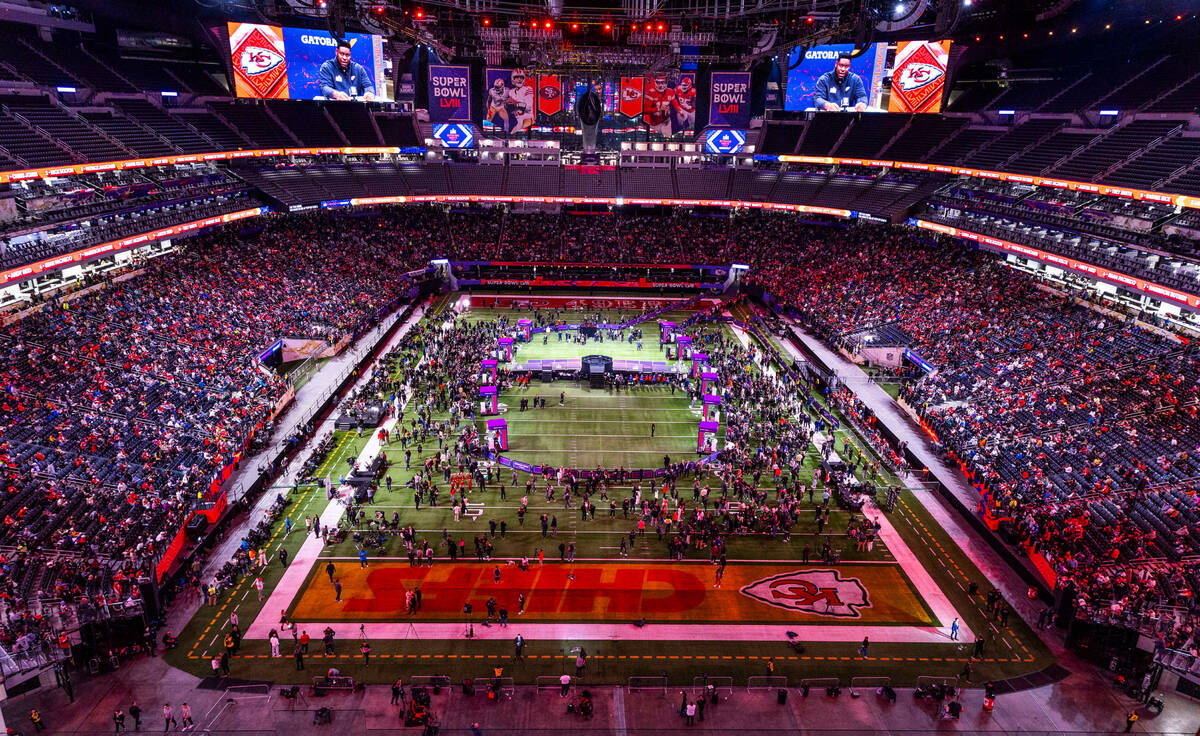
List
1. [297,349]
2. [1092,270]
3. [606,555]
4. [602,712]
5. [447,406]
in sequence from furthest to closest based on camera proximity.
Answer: [297,349] → [447,406] → [1092,270] → [606,555] → [602,712]

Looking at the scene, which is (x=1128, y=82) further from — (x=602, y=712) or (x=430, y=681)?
(x=430, y=681)

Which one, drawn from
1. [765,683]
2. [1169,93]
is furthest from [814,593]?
[1169,93]

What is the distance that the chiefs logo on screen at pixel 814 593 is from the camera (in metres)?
23.3

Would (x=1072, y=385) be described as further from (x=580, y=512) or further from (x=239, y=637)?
(x=239, y=637)

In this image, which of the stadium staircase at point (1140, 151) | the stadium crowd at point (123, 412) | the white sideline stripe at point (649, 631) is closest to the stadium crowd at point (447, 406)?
the stadium crowd at point (123, 412)

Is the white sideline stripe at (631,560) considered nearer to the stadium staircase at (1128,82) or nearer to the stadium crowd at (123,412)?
the stadium crowd at (123,412)

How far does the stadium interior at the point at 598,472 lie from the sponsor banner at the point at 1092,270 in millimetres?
195

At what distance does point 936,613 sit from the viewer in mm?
23156

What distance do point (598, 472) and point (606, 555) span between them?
5.20 metres

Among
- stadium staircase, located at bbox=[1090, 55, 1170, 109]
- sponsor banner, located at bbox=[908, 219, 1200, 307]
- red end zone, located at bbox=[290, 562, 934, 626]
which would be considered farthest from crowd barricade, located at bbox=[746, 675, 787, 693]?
stadium staircase, located at bbox=[1090, 55, 1170, 109]

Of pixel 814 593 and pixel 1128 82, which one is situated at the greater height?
pixel 1128 82

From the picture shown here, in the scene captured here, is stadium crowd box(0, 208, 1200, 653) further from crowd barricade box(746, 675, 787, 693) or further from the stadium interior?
crowd barricade box(746, 675, 787, 693)

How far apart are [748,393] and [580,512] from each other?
1430cm

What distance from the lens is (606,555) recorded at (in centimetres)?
2580
